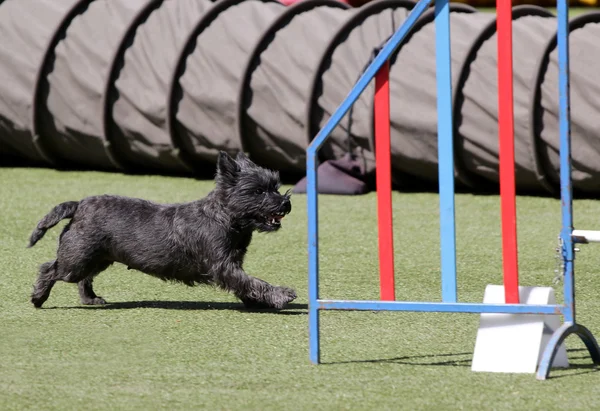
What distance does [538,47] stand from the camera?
28.8 ft

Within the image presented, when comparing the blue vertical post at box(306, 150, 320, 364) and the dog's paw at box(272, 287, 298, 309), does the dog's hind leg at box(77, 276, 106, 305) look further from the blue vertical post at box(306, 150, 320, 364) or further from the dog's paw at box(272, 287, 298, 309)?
the blue vertical post at box(306, 150, 320, 364)

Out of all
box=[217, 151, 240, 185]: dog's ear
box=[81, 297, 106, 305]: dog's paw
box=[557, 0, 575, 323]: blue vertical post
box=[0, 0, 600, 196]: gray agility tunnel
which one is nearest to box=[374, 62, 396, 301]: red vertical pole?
box=[557, 0, 575, 323]: blue vertical post

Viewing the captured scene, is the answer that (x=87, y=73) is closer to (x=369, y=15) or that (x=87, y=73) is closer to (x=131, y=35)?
(x=131, y=35)

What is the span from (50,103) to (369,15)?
292 cm

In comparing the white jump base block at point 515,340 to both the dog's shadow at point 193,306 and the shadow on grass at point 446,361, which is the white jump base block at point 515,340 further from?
the dog's shadow at point 193,306

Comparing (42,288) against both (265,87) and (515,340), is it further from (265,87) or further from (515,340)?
(265,87)

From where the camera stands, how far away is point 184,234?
17.8 ft

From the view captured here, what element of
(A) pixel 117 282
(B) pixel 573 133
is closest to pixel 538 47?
(B) pixel 573 133

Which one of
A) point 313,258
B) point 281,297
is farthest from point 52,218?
point 313,258

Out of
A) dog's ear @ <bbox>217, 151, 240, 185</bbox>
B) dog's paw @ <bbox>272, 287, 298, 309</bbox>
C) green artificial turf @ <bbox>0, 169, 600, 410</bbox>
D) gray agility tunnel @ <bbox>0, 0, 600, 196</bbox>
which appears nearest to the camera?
green artificial turf @ <bbox>0, 169, 600, 410</bbox>

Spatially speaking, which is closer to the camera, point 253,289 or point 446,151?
point 446,151

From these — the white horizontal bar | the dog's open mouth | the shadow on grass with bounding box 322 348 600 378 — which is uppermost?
the dog's open mouth

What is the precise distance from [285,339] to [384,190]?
855 millimetres

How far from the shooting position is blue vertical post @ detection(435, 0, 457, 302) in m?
4.18
